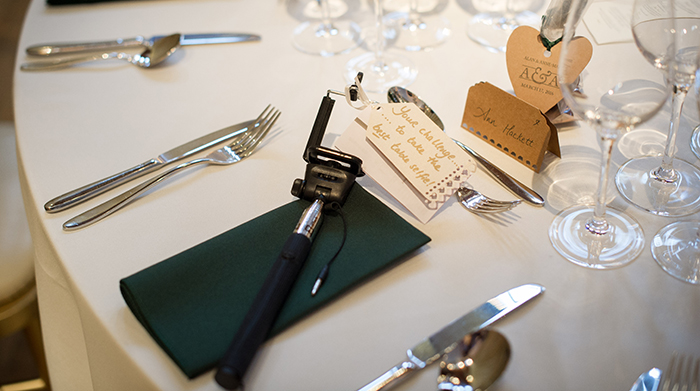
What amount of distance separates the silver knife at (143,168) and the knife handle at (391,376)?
55cm

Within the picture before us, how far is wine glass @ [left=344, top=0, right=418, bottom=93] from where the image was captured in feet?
3.64

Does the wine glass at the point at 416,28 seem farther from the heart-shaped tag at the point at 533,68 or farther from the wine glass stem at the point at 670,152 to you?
the wine glass stem at the point at 670,152

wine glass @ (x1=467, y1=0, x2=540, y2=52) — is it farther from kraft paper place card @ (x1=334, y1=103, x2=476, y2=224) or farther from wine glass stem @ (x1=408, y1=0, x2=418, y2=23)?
kraft paper place card @ (x1=334, y1=103, x2=476, y2=224)

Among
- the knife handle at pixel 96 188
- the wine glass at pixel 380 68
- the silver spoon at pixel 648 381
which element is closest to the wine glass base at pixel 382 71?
the wine glass at pixel 380 68

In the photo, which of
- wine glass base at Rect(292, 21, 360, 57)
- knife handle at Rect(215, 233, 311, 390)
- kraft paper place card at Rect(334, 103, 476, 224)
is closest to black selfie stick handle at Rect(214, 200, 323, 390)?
knife handle at Rect(215, 233, 311, 390)

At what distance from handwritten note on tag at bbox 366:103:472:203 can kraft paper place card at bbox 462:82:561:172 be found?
135mm

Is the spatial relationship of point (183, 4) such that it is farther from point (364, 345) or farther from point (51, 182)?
point (364, 345)

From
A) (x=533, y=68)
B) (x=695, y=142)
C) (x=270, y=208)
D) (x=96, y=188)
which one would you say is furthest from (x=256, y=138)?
(x=695, y=142)

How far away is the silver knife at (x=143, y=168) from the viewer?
875mm

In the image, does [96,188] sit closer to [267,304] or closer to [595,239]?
[267,304]

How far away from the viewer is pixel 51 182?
0.93 meters

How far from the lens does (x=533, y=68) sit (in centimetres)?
92

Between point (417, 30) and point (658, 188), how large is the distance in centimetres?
66

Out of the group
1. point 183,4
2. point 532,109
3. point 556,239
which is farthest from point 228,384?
point 183,4
